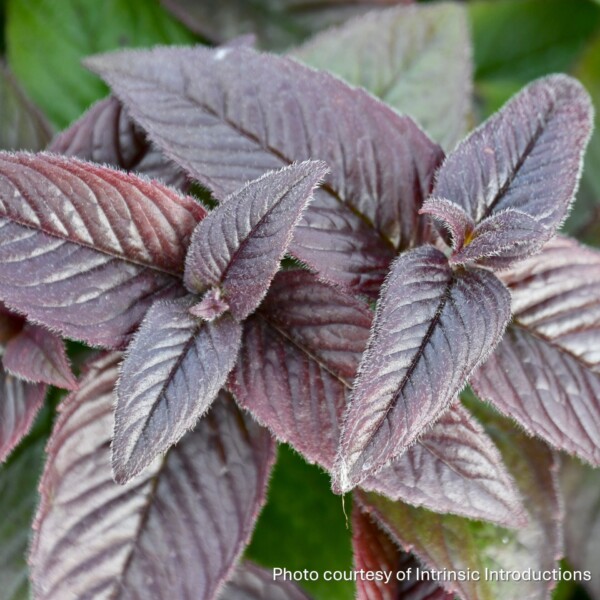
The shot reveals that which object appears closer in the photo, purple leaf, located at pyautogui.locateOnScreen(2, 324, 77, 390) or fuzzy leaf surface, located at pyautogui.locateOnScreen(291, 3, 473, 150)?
purple leaf, located at pyautogui.locateOnScreen(2, 324, 77, 390)

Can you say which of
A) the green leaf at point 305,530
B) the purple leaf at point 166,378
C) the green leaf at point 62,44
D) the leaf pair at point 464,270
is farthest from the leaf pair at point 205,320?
the green leaf at point 62,44

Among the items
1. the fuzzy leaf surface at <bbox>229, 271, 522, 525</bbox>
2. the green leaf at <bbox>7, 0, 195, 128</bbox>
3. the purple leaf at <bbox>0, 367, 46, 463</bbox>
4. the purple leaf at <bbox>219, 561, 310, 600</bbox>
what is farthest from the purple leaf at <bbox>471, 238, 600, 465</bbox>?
the green leaf at <bbox>7, 0, 195, 128</bbox>

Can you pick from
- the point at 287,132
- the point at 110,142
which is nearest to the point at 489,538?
the point at 287,132

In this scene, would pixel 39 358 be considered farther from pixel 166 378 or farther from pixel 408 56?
pixel 408 56

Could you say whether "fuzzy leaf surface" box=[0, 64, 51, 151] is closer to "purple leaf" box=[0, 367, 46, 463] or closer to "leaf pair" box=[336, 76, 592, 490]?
"purple leaf" box=[0, 367, 46, 463]

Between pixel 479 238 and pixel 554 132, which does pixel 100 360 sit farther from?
pixel 554 132

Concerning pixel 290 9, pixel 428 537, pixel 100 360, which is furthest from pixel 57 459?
pixel 290 9

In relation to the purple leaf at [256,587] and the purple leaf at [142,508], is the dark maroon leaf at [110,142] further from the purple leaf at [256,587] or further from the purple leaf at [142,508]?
the purple leaf at [256,587]
